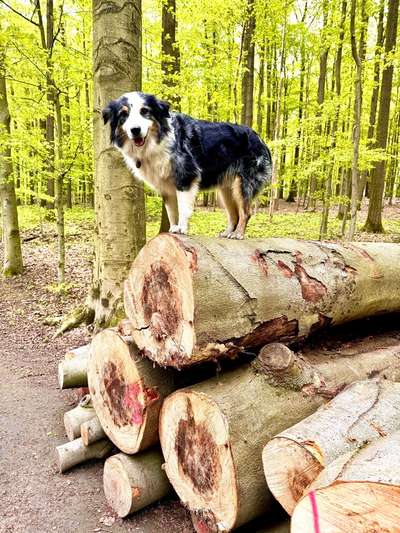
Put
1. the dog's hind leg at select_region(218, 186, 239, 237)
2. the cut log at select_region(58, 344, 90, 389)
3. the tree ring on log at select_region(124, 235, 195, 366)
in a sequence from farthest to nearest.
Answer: the dog's hind leg at select_region(218, 186, 239, 237) → the cut log at select_region(58, 344, 90, 389) → the tree ring on log at select_region(124, 235, 195, 366)

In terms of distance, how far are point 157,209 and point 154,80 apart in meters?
8.48

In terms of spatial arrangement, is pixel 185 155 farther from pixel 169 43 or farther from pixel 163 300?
pixel 169 43

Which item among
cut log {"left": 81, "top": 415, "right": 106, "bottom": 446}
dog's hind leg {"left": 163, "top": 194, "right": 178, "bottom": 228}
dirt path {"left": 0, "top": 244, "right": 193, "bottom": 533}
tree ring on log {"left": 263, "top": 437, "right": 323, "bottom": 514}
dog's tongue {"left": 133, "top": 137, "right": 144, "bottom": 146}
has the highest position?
dog's tongue {"left": 133, "top": 137, "right": 144, "bottom": 146}

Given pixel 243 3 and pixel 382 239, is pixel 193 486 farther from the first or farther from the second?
pixel 243 3

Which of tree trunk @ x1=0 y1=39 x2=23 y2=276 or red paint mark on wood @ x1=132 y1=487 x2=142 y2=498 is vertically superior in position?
tree trunk @ x1=0 y1=39 x2=23 y2=276

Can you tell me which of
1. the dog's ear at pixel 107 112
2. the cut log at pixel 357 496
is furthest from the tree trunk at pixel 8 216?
the cut log at pixel 357 496

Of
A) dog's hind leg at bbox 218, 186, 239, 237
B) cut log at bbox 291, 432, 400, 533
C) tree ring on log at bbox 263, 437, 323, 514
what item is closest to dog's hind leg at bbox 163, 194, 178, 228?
dog's hind leg at bbox 218, 186, 239, 237

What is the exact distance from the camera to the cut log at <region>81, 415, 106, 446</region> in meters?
3.03

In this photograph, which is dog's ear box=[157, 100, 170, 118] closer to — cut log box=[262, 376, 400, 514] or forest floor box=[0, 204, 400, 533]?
cut log box=[262, 376, 400, 514]

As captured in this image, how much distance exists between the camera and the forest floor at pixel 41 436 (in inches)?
99.8

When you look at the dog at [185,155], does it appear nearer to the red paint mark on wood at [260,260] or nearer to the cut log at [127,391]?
the red paint mark on wood at [260,260]

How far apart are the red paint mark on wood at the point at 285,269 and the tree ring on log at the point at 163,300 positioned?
79 cm

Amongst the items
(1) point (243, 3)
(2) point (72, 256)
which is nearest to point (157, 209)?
(2) point (72, 256)

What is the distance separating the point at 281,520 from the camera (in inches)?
87.9
